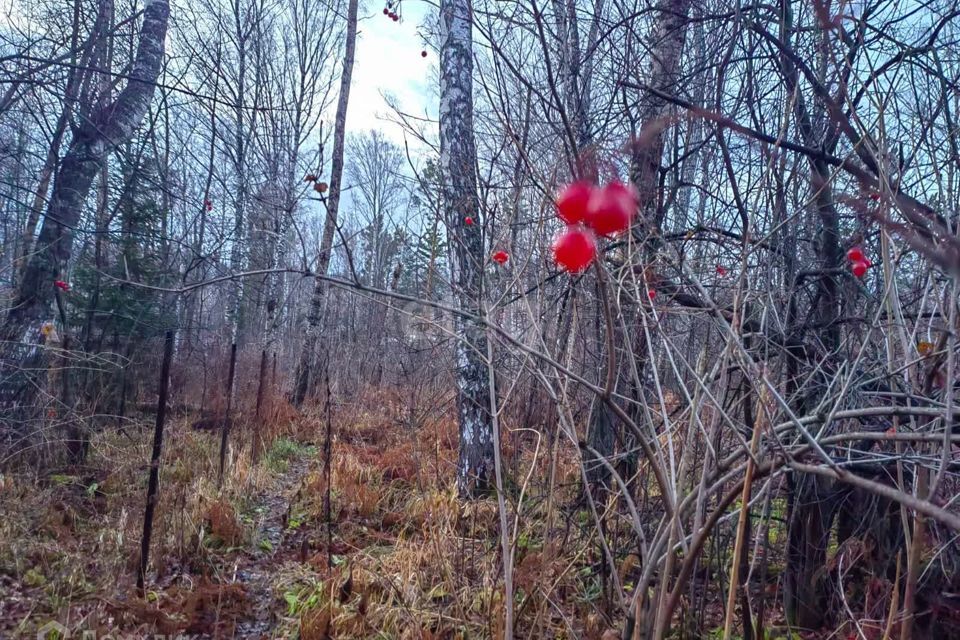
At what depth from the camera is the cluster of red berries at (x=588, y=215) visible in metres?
0.81

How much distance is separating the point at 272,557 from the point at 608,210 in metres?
3.83

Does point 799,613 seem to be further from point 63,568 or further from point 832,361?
point 63,568

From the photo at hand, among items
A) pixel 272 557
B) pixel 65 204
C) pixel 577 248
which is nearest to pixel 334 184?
pixel 65 204

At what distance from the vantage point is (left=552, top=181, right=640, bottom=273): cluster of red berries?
0.81 metres

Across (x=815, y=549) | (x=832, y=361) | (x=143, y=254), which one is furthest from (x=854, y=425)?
(x=143, y=254)

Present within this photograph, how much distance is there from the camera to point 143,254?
8.04m

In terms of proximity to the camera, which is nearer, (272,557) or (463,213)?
(272,557)

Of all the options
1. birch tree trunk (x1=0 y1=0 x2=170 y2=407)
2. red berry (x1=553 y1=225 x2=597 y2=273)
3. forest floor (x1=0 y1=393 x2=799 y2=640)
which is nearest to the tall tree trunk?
birch tree trunk (x1=0 y1=0 x2=170 y2=407)

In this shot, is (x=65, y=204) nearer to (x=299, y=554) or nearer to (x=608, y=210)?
(x=299, y=554)

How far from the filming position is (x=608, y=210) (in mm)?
810

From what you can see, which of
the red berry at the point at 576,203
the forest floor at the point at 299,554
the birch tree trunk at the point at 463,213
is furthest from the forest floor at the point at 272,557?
the red berry at the point at 576,203

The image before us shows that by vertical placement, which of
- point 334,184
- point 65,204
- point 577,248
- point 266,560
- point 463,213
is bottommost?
point 266,560

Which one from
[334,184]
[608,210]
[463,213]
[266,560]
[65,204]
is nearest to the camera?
[608,210]

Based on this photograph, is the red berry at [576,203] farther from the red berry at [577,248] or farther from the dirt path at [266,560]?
the dirt path at [266,560]
